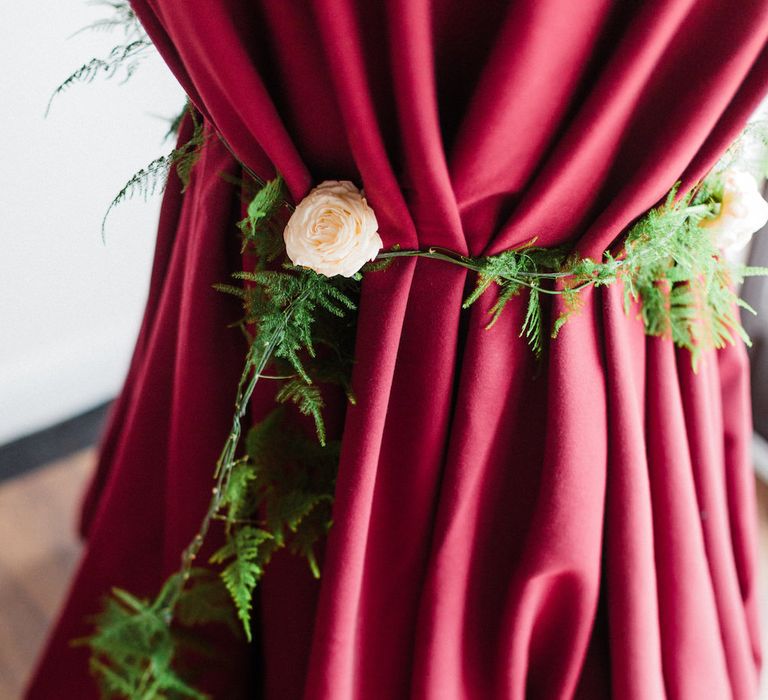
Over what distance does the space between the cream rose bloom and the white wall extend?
96 centimetres

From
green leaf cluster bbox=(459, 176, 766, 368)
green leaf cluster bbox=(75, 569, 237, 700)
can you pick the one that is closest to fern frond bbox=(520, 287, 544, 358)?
green leaf cluster bbox=(459, 176, 766, 368)

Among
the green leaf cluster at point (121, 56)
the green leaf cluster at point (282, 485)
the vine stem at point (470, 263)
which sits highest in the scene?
the green leaf cluster at point (121, 56)

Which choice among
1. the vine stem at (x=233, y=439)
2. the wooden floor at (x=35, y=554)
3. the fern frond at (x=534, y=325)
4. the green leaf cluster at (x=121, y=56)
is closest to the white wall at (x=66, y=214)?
the wooden floor at (x=35, y=554)

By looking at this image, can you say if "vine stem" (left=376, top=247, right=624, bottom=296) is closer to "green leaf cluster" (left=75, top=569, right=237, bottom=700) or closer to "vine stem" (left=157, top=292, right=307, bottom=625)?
"vine stem" (left=157, top=292, right=307, bottom=625)

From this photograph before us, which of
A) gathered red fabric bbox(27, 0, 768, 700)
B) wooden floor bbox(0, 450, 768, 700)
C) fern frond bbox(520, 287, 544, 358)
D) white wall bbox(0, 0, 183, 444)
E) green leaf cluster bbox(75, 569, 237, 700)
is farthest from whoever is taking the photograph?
white wall bbox(0, 0, 183, 444)

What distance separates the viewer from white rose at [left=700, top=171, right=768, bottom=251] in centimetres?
76

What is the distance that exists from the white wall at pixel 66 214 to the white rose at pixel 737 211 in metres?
1.18

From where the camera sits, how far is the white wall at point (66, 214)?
1.50m

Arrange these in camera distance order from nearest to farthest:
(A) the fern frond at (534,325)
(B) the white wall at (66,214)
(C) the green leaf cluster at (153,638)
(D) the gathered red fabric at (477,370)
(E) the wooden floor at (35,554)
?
(D) the gathered red fabric at (477,370) < (A) the fern frond at (534,325) < (C) the green leaf cluster at (153,638) < (E) the wooden floor at (35,554) < (B) the white wall at (66,214)

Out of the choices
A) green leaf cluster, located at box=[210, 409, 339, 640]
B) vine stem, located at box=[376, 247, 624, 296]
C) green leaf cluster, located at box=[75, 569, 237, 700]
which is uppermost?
vine stem, located at box=[376, 247, 624, 296]

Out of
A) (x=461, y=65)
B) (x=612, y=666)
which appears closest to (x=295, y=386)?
(x=461, y=65)

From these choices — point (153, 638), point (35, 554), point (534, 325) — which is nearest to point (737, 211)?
point (534, 325)

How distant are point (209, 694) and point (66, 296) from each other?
3.64ft

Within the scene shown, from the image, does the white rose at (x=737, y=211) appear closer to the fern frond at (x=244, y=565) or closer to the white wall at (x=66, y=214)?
the fern frond at (x=244, y=565)
